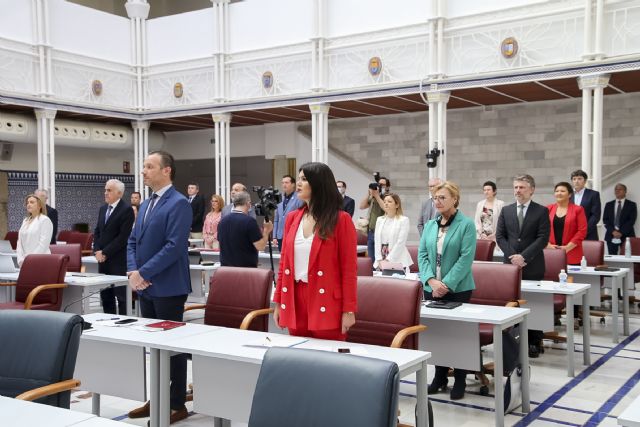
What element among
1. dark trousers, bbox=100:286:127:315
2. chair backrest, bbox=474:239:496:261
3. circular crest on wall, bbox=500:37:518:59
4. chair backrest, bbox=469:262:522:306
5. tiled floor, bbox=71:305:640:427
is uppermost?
circular crest on wall, bbox=500:37:518:59

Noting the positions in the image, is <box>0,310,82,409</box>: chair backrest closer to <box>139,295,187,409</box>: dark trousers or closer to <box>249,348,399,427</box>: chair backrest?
<box>249,348,399,427</box>: chair backrest

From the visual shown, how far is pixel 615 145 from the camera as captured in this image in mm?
12039

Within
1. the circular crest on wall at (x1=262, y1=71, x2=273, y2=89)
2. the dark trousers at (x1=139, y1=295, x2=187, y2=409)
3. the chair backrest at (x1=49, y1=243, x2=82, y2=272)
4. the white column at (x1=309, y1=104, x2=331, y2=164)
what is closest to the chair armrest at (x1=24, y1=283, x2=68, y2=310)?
the chair backrest at (x1=49, y1=243, x2=82, y2=272)

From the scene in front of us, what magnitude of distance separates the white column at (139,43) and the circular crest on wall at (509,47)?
8.41m

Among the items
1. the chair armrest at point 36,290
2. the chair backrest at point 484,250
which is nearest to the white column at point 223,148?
the chair armrest at point 36,290

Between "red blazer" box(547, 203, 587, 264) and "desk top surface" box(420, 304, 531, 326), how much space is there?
295cm

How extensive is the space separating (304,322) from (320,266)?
350 mm

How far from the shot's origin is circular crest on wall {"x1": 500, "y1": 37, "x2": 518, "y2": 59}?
10148 millimetres

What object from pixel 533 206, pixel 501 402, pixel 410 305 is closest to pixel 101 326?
pixel 410 305

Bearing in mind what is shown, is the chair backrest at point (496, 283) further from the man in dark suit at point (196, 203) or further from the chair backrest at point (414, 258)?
the man in dark suit at point (196, 203)

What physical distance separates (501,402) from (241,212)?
2.84 m

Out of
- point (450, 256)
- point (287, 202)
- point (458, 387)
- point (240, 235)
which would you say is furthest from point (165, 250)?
point (287, 202)

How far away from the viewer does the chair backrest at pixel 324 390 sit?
1896 millimetres

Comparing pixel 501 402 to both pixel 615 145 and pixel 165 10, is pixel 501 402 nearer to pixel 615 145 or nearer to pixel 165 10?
pixel 615 145
